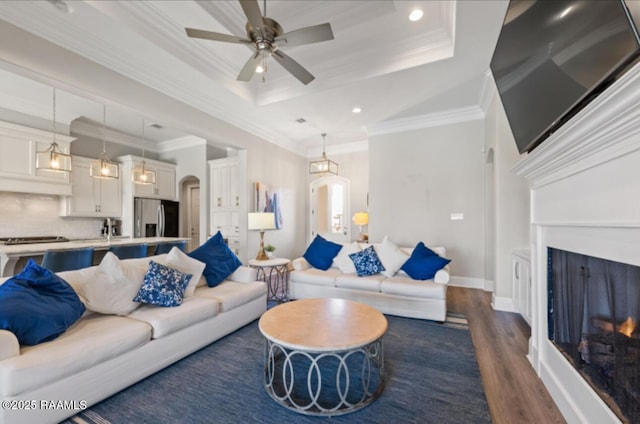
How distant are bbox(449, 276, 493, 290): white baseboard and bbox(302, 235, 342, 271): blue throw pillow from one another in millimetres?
2213

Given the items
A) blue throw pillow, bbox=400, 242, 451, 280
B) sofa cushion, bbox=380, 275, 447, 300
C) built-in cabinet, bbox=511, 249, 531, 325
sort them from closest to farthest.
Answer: built-in cabinet, bbox=511, 249, 531, 325 < sofa cushion, bbox=380, 275, 447, 300 < blue throw pillow, bbox=400, 242, 451, 280

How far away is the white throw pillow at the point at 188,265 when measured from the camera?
2818 millimetres

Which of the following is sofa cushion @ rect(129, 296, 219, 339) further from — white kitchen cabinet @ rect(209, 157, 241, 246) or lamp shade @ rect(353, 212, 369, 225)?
lamp shade @ rect(353, 212, 369, 225)

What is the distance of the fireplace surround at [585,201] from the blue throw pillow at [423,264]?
4.04 ft

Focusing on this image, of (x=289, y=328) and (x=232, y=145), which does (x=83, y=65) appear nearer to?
(x=232, y=145)

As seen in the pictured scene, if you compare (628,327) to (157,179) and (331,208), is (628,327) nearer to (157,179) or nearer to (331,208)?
(331,208)

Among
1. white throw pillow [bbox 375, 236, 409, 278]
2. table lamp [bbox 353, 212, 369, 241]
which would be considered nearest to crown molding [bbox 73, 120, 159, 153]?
table lamp [bbox 353, 212, 369, 241]

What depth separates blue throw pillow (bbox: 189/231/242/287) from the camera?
126 inches

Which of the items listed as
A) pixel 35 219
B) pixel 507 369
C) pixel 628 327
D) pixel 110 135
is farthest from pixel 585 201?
pixel 110 135

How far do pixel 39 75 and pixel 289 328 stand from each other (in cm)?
315

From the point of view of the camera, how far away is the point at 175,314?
2.27 metres

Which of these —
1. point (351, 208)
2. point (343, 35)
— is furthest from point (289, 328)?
point (351, 208)

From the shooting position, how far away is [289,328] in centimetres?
198

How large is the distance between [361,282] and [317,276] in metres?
0.63
